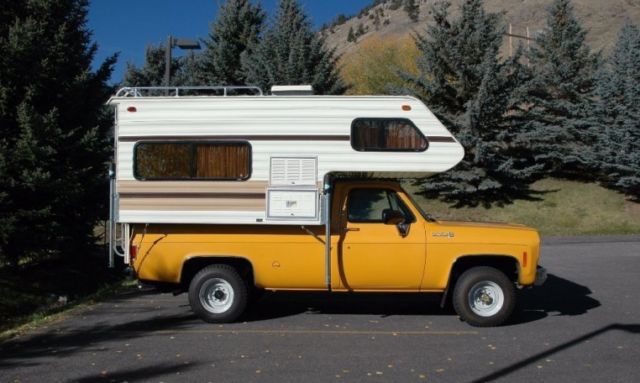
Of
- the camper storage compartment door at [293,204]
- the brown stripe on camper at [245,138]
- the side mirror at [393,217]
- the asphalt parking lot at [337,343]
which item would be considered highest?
the brown stripe on camper at [245,138]

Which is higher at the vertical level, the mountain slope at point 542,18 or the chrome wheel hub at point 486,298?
the mountain slope at point 542,18

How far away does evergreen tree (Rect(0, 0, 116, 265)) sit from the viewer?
1260 cm

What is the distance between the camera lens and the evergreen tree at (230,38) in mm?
28344

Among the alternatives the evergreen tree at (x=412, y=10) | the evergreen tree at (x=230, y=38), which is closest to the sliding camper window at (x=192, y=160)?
the evergreen tree at (x=230, y=38)

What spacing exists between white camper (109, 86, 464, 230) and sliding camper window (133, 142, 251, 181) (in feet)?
0.04

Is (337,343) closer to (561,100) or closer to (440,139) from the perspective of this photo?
(440,139)

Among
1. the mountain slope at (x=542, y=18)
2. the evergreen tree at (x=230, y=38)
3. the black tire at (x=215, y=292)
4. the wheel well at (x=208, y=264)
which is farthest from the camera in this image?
the mountain slope at (x=542, y=18)

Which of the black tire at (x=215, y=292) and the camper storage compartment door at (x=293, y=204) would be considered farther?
the black tire at (x=215, y=292)

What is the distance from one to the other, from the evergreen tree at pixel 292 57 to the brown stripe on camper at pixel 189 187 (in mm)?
16232

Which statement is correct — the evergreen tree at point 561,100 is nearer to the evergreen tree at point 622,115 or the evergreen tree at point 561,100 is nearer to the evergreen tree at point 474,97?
the evergreen tree at point 622,115

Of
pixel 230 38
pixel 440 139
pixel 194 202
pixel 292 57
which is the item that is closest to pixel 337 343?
pixel 194 202

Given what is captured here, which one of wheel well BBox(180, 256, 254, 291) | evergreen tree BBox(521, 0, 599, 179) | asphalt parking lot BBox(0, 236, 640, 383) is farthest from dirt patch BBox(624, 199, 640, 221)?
wheel well BBox(180, 256, 254, 291)

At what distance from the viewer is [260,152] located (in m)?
8.31

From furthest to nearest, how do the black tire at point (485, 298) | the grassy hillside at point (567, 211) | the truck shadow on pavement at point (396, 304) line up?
the grassy hillside at point (567, 211) < the truck shadow on pavement at point (396, 304) < the black tire at point (485, 298)
